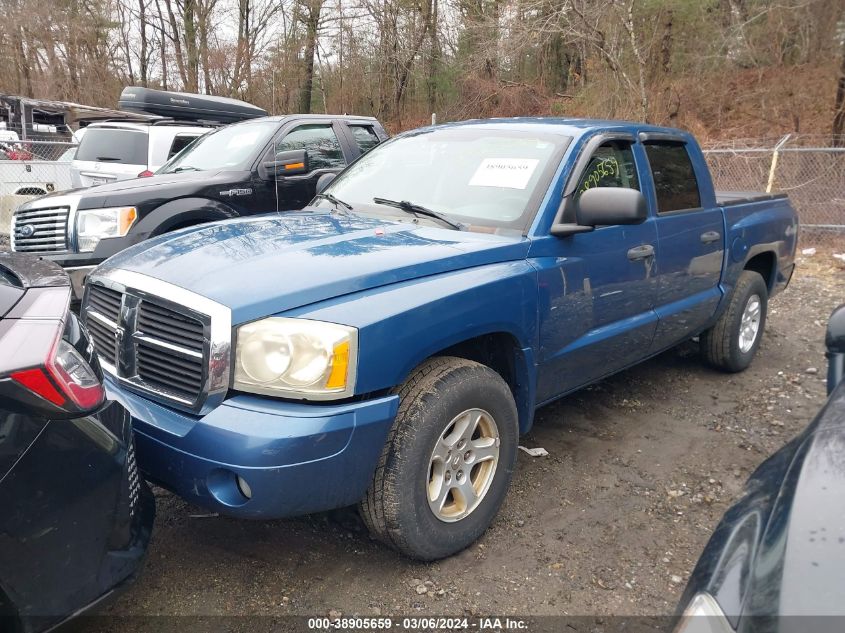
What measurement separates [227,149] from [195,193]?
1.05 metres

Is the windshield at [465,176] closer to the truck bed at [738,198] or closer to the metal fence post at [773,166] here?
the truck bed at [738,198]

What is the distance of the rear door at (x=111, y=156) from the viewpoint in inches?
332

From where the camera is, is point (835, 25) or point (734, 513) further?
point (835, 25)

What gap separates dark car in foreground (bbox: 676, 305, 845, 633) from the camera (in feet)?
3.96

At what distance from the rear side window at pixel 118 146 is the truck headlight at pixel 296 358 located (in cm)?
709

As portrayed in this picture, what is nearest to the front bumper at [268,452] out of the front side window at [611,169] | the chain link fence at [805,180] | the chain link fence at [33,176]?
the front side window at [611,169]

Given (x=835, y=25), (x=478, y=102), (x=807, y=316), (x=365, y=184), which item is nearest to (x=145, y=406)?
(x=365, y=184)

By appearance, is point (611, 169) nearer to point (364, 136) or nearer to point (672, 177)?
point (672, 177)

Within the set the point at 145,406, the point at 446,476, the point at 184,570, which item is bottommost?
the point at 184,570

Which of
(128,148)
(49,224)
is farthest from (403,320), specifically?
(128,148)

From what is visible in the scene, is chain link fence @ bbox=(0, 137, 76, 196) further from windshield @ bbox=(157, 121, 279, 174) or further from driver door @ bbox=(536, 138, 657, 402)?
driver door @ bbox=(536, 138, 657, 402)

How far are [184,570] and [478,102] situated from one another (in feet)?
79.0

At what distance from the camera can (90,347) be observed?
7.01 feet

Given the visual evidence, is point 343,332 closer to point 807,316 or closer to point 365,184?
point 365,184
